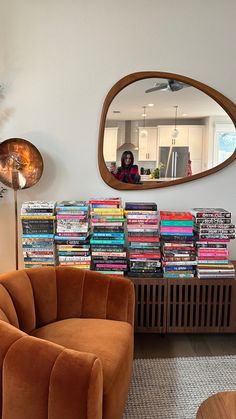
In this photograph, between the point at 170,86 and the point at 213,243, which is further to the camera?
the point at 170,86

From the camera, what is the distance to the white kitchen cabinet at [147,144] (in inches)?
101

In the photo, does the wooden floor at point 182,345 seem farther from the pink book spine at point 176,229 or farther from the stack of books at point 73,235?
the pink book spine at point 176,229

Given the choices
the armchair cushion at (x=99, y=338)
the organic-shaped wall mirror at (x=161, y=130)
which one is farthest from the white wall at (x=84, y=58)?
the armchair cushion at (x=99, y=338)

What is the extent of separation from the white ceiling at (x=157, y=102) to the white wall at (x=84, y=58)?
0.11 meters

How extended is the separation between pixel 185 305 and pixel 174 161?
108cm

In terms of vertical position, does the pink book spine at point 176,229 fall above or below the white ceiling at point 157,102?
below

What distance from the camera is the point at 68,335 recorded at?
1.64m

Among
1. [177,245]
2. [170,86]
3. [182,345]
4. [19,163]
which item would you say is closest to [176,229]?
[177,245]

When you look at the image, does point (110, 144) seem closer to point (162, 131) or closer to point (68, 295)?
point (162, 131)

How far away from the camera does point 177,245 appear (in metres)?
2.35

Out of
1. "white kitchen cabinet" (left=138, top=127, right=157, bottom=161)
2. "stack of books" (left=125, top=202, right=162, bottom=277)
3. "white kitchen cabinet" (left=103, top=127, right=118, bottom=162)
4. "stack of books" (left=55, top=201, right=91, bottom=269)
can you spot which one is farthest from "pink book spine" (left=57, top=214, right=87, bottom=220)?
"white kitchen cabinet" (left=138, top=127, right=157, bottom=161)

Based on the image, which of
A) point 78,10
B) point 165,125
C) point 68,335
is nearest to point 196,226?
point 165,125

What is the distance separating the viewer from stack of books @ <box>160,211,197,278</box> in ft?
7.68

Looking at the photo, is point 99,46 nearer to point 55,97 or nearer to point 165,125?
point 55,97
